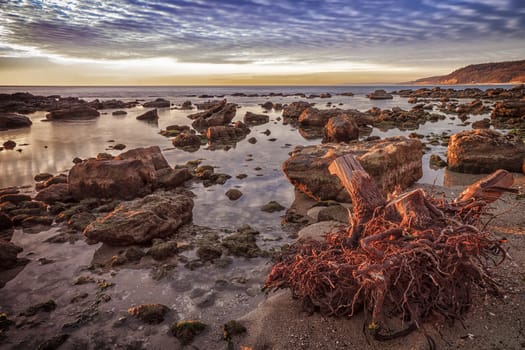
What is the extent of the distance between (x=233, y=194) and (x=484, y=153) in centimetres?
875

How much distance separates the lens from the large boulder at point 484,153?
10.8 metres

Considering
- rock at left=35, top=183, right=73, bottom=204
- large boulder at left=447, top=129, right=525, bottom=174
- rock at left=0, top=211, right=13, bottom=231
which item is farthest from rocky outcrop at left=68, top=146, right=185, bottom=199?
large boulder at left=447, top=129, right=525, bottom=174

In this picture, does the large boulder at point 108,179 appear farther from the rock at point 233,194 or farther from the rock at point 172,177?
the rock at point 233,194

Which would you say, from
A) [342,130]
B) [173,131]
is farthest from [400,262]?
[173,131]

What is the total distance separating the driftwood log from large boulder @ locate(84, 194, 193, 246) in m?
3.62

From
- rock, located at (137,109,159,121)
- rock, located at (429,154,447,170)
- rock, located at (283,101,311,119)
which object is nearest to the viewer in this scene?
rock, located at (429,154,447,170)

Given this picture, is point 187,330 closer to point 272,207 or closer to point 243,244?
point 243,244

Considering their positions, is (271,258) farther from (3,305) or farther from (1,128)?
(1,128)

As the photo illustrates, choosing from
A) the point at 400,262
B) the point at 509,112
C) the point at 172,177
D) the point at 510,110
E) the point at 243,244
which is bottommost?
the point at 243,244

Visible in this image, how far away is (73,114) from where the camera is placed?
3528cm

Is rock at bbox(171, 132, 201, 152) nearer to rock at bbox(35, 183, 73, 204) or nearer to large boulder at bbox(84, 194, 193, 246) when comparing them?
rock at bbox(35, 183, 73, 204)

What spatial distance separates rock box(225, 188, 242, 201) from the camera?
958 centimetres

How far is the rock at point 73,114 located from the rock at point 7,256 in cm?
3312

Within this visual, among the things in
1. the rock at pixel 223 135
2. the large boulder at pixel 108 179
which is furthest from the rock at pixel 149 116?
the large boulder at pixel 108 179
